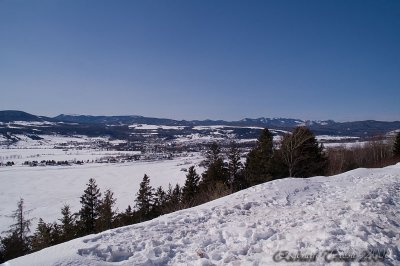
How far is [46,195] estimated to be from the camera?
8938 centimetres

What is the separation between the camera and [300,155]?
92.7ft

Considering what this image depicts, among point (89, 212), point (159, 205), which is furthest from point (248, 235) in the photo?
point (89, 212)

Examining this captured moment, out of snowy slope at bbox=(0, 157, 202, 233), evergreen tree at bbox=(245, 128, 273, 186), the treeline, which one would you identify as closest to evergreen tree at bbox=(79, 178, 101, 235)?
the treeline

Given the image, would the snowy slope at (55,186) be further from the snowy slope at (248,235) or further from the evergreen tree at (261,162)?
the snowy slope at (248,235)

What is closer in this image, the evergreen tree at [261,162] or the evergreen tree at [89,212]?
the evergreen tree at [261,162]

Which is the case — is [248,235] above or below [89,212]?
above

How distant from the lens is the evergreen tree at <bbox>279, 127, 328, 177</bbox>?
2745 centimetres

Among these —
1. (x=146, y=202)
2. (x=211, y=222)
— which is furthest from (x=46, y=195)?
(x=211, y=222)

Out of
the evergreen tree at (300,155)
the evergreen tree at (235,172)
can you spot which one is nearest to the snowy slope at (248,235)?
the evergreen tree at (300,155)

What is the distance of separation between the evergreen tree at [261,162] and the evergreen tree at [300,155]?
5.50ft

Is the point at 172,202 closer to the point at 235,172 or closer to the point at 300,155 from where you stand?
the point at 235,172

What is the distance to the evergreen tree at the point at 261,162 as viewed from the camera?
29216 mm

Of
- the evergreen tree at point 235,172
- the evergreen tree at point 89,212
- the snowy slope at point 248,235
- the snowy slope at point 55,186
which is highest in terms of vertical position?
the snowy slope at point 248,235

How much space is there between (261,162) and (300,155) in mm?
3895
